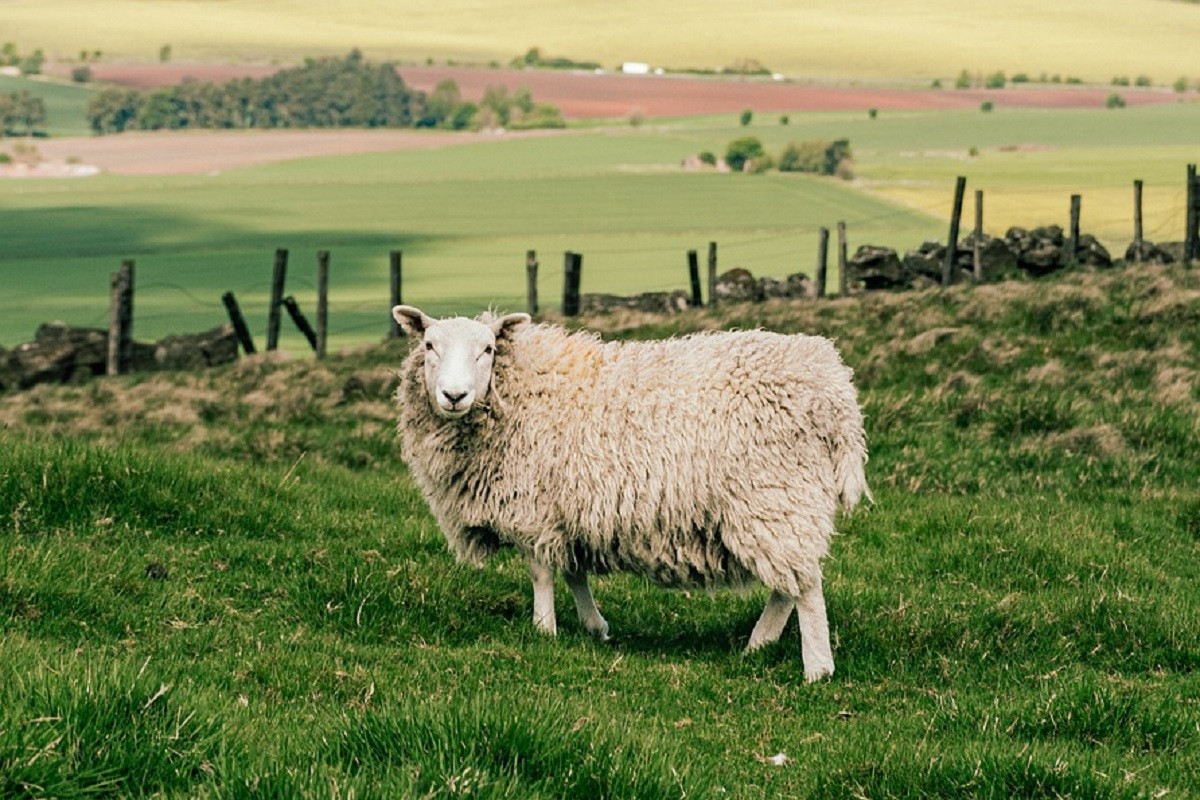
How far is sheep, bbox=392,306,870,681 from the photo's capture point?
7.84 metres

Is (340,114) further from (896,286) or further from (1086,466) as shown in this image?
(1086,466)

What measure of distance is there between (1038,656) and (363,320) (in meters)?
42.2

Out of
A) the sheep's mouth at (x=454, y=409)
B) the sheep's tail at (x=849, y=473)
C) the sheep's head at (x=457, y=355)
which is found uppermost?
the sheep's head at (x=457, y=355)

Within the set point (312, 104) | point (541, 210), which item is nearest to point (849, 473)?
point (541, 210)

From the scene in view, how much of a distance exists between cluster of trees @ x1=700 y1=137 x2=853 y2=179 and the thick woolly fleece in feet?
298

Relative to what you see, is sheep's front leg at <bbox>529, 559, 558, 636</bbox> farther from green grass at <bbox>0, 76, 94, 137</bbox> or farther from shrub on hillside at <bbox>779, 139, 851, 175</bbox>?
green grass at <bbox>0, 76, 94, 137</bbox>

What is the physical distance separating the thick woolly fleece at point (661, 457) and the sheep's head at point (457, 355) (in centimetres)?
14

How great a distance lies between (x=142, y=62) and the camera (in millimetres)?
167625

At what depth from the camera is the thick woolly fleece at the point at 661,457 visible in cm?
784

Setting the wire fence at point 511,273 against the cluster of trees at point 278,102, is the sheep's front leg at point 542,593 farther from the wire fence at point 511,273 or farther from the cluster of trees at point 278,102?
the cluster of trees at point 278,102

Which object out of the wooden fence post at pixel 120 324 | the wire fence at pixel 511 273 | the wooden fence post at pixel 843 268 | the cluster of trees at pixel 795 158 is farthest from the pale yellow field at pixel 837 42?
the wooden fence post at pixel 120 324

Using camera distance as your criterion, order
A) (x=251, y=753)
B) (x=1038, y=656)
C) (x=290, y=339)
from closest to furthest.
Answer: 1. (x=251, y=753)
2. (x=1038, y=656)
3. (x=290, y=339)

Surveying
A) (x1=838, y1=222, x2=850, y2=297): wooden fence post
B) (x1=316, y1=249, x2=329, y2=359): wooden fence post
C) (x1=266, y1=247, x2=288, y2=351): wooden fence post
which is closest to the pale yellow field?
(x1=838, y1=222, x2=850, y2=297): wooden fence post

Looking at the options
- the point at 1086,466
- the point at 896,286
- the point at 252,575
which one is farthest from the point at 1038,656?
the point at 896,286
